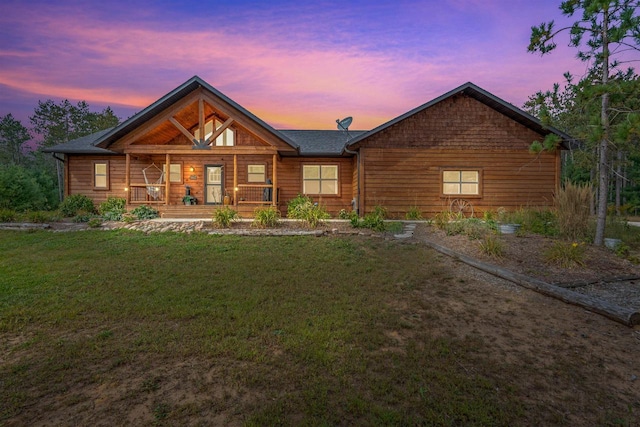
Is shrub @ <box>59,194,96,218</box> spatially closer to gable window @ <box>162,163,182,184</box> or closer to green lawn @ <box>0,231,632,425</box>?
gable window @ <box>162,163,182,184</box>

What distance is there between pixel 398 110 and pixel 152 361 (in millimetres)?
25415

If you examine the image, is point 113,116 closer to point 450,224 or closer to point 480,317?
point 450,224

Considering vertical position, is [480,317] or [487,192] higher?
[487,192]

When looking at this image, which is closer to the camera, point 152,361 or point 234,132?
point 152,361

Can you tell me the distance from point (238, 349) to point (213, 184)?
43.3 ft

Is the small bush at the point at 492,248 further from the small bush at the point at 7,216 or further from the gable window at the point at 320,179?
the small bush at the point at 7,216

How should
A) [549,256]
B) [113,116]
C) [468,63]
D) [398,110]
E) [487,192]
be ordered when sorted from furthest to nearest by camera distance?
[113,116], [398,110], [468,63], [487,192], [549,256]

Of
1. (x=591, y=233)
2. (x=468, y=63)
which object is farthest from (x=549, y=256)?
(x=468, y=63)

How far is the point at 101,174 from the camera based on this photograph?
1551 cm

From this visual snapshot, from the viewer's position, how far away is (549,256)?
6273 mm

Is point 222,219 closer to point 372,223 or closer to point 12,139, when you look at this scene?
point 372,223

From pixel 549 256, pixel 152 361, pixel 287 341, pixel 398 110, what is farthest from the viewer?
pixel 398 110

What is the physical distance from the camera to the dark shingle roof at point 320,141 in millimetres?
14680

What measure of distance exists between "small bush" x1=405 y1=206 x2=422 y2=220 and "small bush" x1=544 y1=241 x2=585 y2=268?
258 inches
